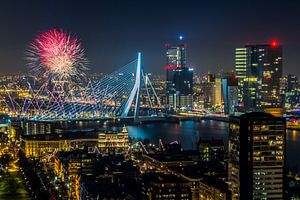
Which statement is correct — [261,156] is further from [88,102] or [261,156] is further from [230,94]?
[230,94]

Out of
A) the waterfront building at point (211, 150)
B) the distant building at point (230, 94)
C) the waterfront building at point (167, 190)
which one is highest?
the distant building at point (230, 94)

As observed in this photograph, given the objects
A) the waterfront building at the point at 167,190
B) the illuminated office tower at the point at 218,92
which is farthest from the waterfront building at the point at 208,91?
the waterfront building at the point at 167,190

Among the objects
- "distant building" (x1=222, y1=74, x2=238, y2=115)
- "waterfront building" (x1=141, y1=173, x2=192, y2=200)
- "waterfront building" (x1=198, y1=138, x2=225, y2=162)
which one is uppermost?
"distant building" (x1=222, y1=74, x2=238, y2=115)

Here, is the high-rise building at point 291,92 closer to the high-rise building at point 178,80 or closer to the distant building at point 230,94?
the distant building at point 230,94

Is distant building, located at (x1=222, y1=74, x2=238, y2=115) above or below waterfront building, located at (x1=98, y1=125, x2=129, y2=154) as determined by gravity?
above

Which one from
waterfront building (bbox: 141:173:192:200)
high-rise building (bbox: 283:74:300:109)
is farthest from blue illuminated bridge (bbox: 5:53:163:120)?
waterfront building (bbox: 141:173:192:200)

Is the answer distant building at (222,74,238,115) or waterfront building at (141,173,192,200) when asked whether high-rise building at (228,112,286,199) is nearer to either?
waterfront building at (141,173,192,200)
